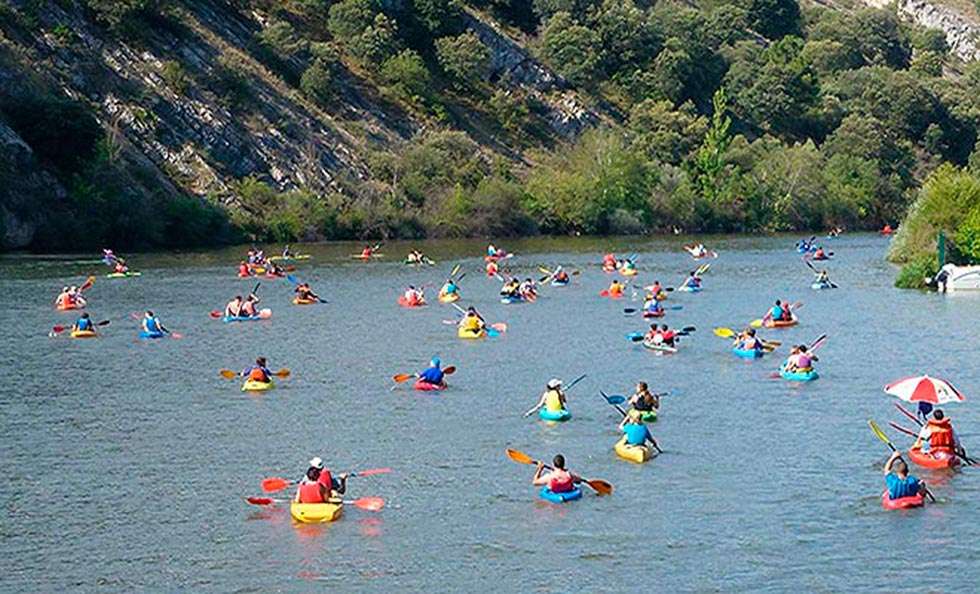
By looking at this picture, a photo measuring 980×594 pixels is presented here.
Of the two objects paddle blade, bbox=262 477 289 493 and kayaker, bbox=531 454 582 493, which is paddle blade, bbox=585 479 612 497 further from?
paddle blade, bbox=262 477 289 493

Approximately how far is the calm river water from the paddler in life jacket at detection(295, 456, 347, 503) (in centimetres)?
65

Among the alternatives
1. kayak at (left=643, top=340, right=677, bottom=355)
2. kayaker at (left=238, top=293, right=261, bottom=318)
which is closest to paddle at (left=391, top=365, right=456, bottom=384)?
kayak at (left=643, top=340, right=677, bottom=355)

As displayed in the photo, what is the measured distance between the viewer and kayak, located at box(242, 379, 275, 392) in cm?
4322

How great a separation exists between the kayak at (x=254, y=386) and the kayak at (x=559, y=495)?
589 inches

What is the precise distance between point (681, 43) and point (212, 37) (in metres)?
58.1

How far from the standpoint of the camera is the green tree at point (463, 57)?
13525 cm

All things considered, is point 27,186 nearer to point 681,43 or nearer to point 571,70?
point 571,70

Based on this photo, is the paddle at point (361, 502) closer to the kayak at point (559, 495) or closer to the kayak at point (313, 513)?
the kayak at point (313, 513)

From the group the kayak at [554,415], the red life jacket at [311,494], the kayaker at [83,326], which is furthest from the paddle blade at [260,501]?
the kayaker at [83,326]

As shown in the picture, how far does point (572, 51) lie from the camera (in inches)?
5674

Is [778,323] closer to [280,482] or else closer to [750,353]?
[750,353]

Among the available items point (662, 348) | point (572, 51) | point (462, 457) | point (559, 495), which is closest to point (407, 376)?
point (462, 457)

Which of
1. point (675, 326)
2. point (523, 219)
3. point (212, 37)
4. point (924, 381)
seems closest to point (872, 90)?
point (523, 219)

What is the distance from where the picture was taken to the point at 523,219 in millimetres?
119188
